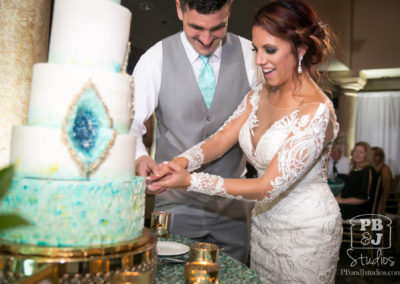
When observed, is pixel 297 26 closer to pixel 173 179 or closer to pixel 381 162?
pixel 173 179

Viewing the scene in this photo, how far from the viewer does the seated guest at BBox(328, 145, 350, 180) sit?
9.65 meters

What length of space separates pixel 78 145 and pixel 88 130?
0.06 metres

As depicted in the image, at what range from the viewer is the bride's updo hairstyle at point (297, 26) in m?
2.26

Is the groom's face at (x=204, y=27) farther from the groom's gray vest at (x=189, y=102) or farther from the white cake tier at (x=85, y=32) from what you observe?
the white cake tier at (x=85, y=32)

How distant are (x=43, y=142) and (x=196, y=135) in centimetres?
156

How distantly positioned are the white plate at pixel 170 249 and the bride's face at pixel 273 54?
1.12m

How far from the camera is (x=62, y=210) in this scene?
47.0 inches

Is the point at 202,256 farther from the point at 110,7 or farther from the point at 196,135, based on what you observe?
the point at 196,135

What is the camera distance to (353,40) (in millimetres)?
10016

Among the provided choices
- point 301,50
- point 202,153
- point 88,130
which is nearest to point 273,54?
point 301,50

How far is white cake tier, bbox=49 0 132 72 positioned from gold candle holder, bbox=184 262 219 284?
0.73 meters

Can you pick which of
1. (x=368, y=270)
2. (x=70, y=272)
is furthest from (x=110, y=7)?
(x=368, y=270)

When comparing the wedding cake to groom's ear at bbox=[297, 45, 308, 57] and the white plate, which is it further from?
groom's ear at bbox=[297, 45, 308, 57]

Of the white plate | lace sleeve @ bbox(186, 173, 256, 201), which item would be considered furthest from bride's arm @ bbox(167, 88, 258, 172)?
the white plate
